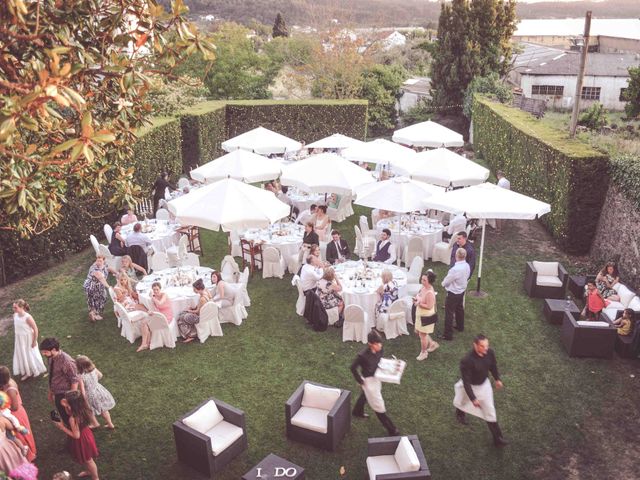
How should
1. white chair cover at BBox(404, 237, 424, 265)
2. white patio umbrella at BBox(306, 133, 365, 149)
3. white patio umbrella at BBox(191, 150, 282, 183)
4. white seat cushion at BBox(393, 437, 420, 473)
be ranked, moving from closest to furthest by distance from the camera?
white seat cushion at BBox(393, 437, 420, 473) < white chair cover at BBox(404, 237, 424, 265) < white patio umbrella at BBox(191, 150, 282, 183) < white patio umbrella at BBox(306, 133, 365, 149)

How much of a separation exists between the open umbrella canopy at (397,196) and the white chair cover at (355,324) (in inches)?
120

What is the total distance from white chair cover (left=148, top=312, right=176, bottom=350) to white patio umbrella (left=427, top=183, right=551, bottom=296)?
241 inches

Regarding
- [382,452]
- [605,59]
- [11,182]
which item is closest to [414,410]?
[382,452]

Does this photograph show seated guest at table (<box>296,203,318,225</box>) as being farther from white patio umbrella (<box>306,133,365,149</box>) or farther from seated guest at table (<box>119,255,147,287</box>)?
white patio umbrella (<box>306,133,365,149</box>)

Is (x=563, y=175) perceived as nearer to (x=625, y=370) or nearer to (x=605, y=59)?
(x=625, y=370)

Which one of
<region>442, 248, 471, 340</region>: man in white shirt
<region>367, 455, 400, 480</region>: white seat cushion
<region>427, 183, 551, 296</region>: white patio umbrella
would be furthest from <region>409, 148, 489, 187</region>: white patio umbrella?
<region>367, 455, 400, 480</region>: white seat cushion

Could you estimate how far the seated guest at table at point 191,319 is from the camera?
34.0ft

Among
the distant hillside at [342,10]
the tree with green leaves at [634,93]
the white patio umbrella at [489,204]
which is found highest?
the distant hillside at [342,10]

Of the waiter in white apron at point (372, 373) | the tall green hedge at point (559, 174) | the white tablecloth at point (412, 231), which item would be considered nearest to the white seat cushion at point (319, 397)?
the waiter in white apron at point (372, 373)

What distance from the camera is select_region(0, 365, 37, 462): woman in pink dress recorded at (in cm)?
689

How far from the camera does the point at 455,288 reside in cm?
1012

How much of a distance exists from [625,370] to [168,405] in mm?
7848

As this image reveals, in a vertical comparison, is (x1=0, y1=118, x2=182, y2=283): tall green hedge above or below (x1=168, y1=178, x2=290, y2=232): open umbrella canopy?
below

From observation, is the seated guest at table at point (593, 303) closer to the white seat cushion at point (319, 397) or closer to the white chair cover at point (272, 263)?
the white seat cushion at point (319, 397)
